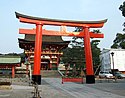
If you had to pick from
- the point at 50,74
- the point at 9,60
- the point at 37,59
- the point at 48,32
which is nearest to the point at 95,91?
the point at 37,59

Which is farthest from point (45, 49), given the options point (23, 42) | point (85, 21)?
point (85, 21)

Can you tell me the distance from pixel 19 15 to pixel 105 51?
53.3 m

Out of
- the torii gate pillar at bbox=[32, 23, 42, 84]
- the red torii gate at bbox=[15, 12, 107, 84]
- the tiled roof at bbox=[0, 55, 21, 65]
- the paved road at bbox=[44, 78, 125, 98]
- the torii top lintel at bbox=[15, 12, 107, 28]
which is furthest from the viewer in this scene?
the tiled roof at bbox=[0, 55, 21, 65]

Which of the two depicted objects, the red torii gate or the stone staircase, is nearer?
Answer: the red torii gate

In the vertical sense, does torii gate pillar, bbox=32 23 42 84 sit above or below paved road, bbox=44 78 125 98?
above

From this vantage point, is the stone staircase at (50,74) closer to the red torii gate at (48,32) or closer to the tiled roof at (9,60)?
the tiled roof at (9,60)

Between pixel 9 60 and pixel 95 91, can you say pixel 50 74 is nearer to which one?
pixel 9 60

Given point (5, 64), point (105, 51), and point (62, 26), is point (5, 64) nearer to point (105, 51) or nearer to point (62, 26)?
point (62, 26)

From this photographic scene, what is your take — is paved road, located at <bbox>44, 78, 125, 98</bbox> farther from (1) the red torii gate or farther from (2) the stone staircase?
(2) the stone staircase

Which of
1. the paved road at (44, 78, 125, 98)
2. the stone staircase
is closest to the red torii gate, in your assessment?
the paved road at (44, 78, 125, 98)

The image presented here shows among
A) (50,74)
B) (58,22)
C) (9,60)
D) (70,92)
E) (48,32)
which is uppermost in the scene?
(58,22)

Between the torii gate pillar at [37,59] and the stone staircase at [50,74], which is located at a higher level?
the torii gate pillar at [37,59]

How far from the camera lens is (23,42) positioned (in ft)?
173

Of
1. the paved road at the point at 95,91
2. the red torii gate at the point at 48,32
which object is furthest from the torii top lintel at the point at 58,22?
Answer: the paved road at the point at 95,91
